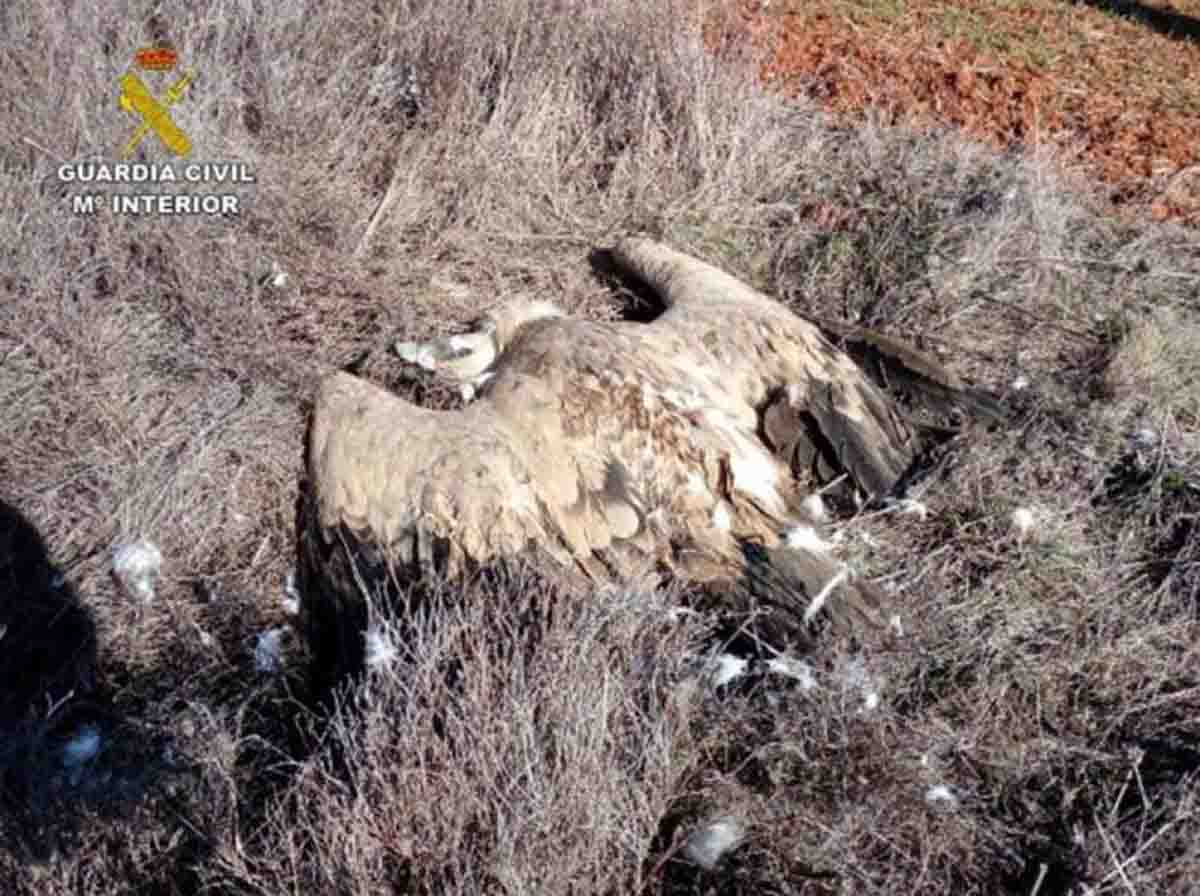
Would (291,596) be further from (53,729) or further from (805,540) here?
(805,540)

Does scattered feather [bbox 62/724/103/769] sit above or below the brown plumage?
below

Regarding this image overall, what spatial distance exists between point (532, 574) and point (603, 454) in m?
0.63

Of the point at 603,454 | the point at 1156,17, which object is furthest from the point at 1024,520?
the point at 1156,17

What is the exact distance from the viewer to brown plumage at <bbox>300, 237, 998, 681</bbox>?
3.30 metres

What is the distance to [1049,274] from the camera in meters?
5.00

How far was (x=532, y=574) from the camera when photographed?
10.1 ft

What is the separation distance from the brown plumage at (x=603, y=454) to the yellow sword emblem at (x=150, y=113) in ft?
4.43

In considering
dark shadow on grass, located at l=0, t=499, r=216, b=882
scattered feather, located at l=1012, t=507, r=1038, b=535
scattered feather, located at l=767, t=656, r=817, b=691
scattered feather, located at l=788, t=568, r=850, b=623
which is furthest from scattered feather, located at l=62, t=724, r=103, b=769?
scattered feather, located at l=1012, t=507, r=1038, b=535

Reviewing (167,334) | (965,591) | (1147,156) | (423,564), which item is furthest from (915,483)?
(1147,156)

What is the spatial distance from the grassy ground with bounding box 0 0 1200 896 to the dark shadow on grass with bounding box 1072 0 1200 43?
3.12 meters

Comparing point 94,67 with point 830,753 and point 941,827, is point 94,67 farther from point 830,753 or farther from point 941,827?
point 941,827

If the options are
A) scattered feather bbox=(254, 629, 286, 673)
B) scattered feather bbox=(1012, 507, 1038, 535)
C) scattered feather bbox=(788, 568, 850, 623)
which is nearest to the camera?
scattered feather bbox=(788, 568, 850, 623)

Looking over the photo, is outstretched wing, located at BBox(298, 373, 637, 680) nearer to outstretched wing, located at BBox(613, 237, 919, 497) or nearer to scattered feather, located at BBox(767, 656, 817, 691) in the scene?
scattered feather, located at BBox(767, 656, 817, 691)

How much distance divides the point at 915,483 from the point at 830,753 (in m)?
Answer: 1.41
